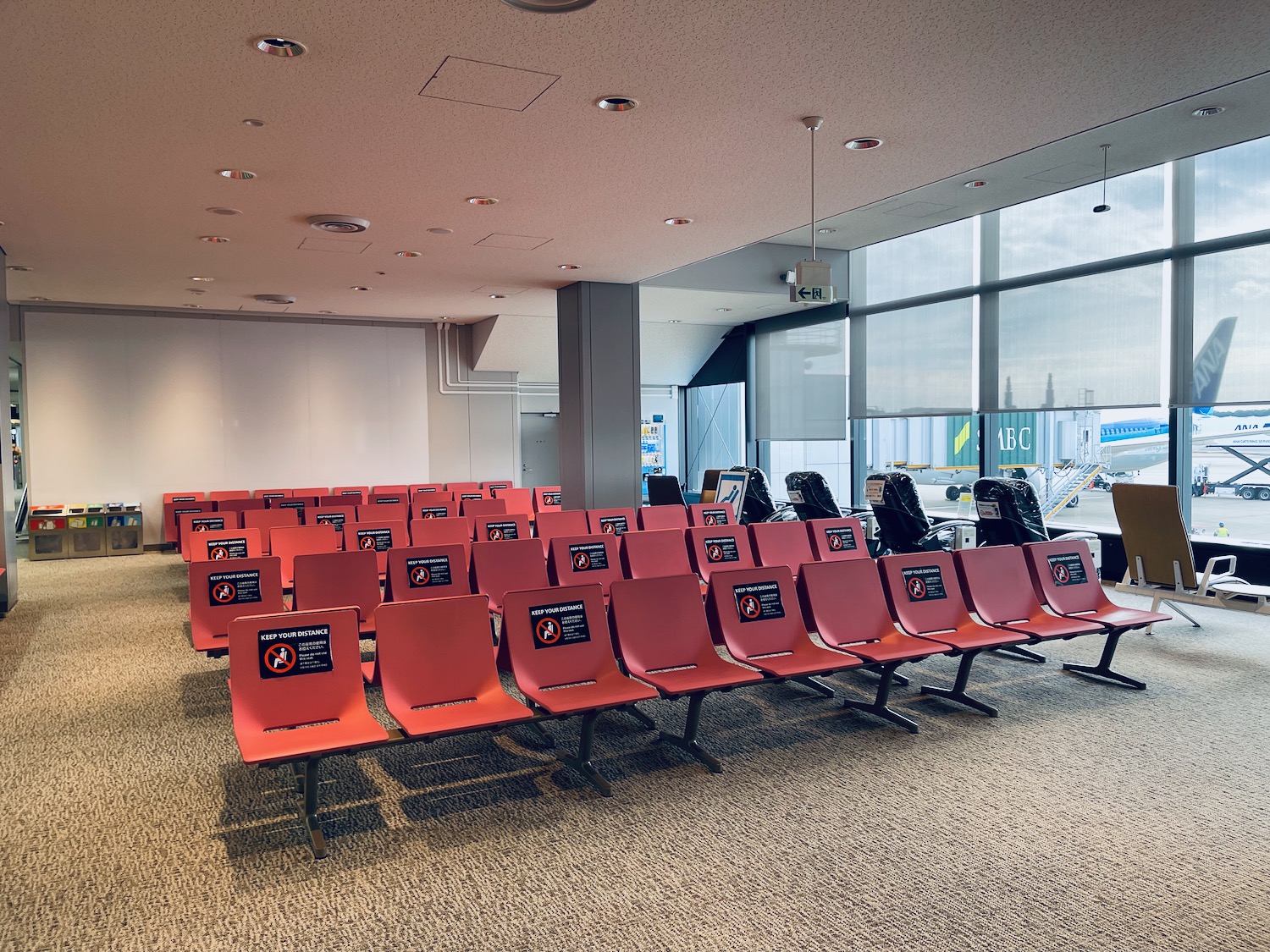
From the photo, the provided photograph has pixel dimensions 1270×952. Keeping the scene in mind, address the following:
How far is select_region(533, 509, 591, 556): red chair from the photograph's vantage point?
693 cm

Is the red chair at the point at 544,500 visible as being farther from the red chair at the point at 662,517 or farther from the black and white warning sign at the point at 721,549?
the black and white warning sign at the point at 721,549

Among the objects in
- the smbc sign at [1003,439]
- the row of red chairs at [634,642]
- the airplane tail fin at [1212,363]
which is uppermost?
the airplane tail fin at [1212,363]

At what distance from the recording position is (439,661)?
3.73 metres

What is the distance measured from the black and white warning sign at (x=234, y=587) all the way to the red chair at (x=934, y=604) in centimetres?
347

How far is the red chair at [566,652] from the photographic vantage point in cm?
373

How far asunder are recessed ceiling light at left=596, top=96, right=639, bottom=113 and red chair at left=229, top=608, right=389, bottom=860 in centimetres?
254

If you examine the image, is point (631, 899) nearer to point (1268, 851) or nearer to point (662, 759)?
point (662, 759)

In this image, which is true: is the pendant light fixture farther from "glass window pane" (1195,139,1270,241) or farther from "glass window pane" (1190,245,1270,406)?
"glass window pane" (1190,245,1270,406)

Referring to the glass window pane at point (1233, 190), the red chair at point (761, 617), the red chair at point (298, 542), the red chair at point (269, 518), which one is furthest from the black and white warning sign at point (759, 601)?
the glass window pane at point (1233, 190)

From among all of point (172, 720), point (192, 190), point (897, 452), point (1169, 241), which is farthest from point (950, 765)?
point (897, 452)

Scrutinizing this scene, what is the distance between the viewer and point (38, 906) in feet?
9.02

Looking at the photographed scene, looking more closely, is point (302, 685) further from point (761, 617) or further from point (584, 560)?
point (584, 560)

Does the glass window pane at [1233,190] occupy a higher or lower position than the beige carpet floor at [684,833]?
higher

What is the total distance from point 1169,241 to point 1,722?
358 inches
